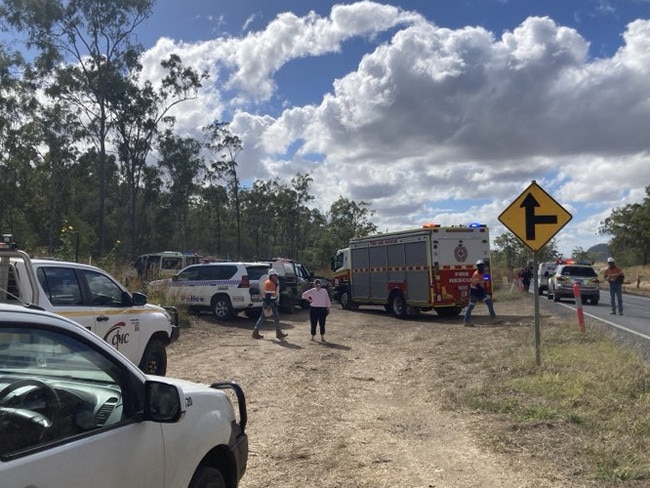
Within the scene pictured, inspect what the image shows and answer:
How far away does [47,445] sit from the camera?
7.86 ft

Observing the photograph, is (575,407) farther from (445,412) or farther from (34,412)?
(34,412)

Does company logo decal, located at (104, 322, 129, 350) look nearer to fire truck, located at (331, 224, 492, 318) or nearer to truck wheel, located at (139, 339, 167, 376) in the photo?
truck wheel, located at (139, 339, 167, 376)

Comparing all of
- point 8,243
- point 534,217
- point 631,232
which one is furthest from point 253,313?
point 631,232

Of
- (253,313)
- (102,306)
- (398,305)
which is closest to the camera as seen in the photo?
(102,306)

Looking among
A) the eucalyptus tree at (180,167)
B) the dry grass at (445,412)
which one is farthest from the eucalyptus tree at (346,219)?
the dry grass at (445,412)

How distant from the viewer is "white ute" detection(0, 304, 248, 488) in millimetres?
2355

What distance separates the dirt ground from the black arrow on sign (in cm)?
241

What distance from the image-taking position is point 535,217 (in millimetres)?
9555

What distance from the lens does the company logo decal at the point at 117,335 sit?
26.0ft

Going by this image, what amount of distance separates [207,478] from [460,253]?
55.6 ft

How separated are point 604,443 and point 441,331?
10717 millimetres

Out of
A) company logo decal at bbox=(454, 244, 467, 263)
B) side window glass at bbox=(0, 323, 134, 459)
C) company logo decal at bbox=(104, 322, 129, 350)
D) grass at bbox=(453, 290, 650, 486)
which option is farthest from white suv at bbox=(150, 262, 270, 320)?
side window glass at bbox=(0, 323, 134, 459)

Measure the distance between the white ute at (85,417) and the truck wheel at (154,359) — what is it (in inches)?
217

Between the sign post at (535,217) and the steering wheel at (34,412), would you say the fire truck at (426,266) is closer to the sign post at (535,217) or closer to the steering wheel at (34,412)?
the sign post at (535,217)
